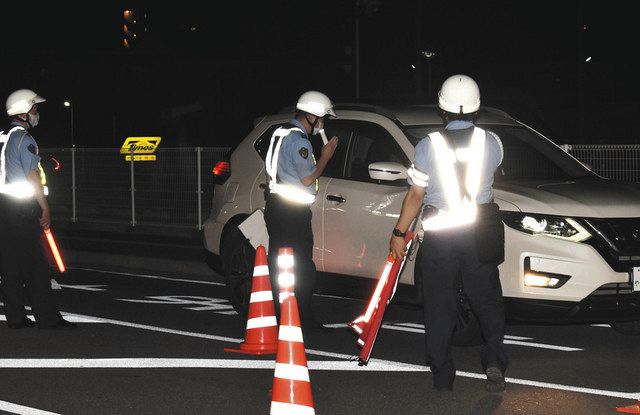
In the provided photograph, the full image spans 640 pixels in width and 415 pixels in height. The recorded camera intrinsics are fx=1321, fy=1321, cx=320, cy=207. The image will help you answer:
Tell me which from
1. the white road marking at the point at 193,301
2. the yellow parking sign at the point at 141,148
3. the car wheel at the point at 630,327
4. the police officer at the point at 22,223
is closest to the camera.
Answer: the car wheel at the point at 630,327

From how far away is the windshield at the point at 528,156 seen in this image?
10.4 m

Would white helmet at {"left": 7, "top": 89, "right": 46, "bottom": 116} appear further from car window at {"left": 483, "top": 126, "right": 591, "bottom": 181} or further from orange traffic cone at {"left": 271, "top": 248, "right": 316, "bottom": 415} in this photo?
orange traffic cone at {"left": 271, "top": 248, "right": 316, "bottom": 415}

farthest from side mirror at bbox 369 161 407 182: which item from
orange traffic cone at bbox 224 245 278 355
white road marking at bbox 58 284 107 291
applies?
white road marking at bbox 58 284 107 291

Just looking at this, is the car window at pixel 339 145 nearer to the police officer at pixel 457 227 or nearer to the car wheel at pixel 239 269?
the car wheel at pixel 239 269

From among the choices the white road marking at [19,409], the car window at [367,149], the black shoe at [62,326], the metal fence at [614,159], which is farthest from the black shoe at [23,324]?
the metal fence at [614,159]

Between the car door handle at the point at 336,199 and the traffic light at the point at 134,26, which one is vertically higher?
the traffic light at the point at 134,26

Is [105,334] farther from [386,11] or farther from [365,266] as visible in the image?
[386,11]

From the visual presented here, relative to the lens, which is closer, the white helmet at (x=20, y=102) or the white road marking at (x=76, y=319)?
the white helmet at (x=20, y=102)

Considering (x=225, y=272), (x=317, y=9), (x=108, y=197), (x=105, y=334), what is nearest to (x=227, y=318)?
(x=225, y=272)

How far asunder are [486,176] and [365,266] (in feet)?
8.71

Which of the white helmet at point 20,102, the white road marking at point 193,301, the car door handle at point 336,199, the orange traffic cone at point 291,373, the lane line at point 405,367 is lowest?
the white road marking at point 193,301

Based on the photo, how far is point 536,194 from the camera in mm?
9461

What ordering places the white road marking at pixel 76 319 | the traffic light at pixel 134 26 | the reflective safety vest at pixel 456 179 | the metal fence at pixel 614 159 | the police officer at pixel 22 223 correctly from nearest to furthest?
the reflective safety vest at pixel 456 179 < the police officer at pixel 22 223 < the white road marking at pixel 76 319 < the metal fence at pixel 614 159 < the traffic light at pixel 134 26

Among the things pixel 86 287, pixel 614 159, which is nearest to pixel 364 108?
pixel 86 287
